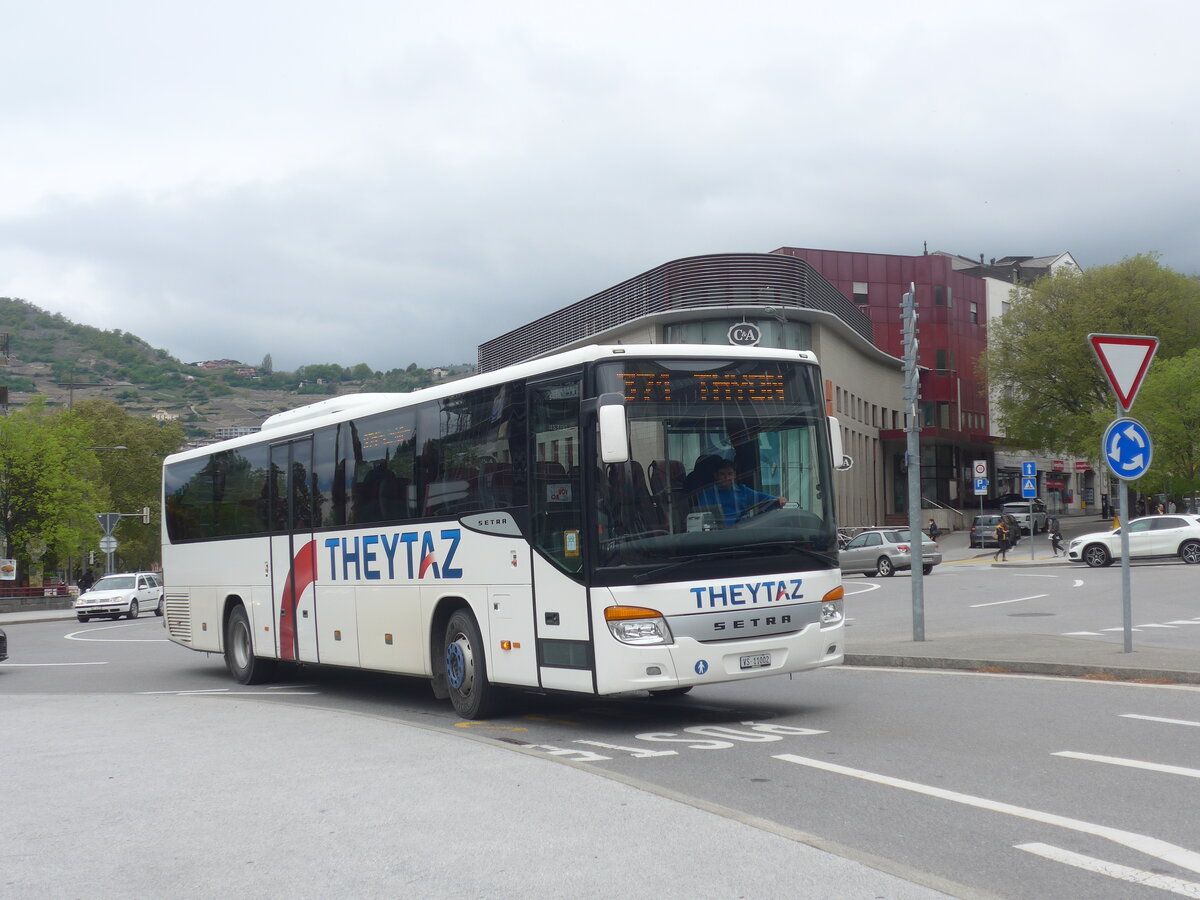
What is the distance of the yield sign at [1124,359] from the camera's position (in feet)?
43.1

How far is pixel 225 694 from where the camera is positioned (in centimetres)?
1512

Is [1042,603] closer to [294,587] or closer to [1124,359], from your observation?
[1124,359]

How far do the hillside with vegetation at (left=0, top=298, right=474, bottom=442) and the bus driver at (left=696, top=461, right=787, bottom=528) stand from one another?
11273 centimetres

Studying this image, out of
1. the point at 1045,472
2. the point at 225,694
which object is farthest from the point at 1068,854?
the point at 1045,472

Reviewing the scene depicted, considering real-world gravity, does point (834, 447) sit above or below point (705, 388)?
below

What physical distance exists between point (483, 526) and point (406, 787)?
3.63 metres

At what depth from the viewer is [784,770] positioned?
8062 millimetres

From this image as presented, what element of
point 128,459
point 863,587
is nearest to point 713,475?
point 863,587

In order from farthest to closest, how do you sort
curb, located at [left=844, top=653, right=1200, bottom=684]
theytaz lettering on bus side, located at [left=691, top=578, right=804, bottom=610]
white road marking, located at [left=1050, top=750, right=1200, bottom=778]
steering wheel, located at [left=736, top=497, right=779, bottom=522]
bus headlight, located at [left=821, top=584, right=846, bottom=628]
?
curb, located at [left=844, top=653, right=1200, bottom=684], bus headlight, located at [left=821, top=584, right=846, bottom=628], steering wheel, located at [left=736, top=497, right=779, bottom=522], theytaz lettering on bus side, located at [left=691, top=578, right=804, bottom=610], white road marking, located at [left=1050, top=750, right=1200, bottom=778]

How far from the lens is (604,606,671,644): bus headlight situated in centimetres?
964

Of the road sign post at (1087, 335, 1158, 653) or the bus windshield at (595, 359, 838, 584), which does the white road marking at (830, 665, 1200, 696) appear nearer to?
the road sign post at (1087, 335, 1158, 653)

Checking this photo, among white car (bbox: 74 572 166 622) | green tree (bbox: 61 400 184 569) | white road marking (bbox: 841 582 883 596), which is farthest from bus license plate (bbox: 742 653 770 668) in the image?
green tree (bbox: 61 400 184 569)

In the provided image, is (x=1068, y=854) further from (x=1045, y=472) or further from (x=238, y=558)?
(x=1045, y=472)

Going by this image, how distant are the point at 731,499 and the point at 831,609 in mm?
1436
